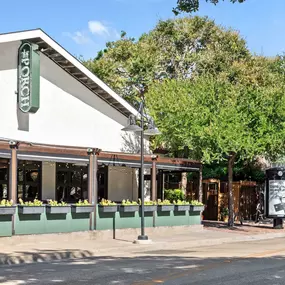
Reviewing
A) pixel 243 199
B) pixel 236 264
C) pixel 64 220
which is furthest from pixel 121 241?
pixel 243 199

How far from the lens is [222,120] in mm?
22859

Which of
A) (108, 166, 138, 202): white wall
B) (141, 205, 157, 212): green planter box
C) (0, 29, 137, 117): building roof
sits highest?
(0, 29, 137, 117): building roof

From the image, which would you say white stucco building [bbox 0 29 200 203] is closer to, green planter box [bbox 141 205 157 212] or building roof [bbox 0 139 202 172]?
building roof [bbox 0 139 202 172]

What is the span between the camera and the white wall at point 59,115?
20672mm

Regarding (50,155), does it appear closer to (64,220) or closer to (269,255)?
(64,220)

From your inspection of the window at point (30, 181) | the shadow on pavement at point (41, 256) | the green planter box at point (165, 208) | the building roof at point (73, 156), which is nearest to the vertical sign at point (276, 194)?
the building roof at point (73, 156)

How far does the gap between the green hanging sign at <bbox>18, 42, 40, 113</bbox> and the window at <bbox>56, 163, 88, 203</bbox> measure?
390 centimetres

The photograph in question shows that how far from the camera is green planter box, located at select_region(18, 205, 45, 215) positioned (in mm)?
17422

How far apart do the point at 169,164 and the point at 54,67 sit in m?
6.22

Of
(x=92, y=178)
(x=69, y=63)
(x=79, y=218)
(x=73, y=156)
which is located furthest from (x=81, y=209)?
(x=69, y=63)

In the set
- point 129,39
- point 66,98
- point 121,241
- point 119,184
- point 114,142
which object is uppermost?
point 129,39

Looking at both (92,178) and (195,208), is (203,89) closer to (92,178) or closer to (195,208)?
(195,208)

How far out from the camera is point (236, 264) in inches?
504

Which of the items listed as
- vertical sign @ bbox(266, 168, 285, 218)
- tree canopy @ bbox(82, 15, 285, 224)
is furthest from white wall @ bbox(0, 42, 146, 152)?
vertical sign @ bbox(266, 168, 285, 218)
